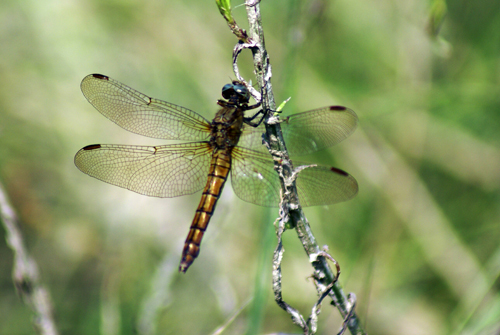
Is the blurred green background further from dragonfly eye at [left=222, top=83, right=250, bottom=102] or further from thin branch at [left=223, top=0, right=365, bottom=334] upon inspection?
thin branch at [left=223, top=0, right=365, bottom=334]

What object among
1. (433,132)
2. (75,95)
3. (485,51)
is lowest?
(75,95)

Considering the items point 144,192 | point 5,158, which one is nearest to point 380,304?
point 144,192

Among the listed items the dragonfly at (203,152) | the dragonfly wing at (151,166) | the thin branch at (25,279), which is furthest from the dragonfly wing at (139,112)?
the thin branch at (25,279)

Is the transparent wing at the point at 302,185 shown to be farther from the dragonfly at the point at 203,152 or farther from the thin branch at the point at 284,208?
the thin branch at the point at 284,208

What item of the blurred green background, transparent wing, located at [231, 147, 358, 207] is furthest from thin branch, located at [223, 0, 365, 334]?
the blurred green background

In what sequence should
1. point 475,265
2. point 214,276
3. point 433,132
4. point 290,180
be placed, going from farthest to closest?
point 433,132 < point 475,265 < point 214,276 < point 290,180

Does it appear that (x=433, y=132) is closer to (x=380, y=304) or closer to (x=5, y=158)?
(x=380, y=304)
